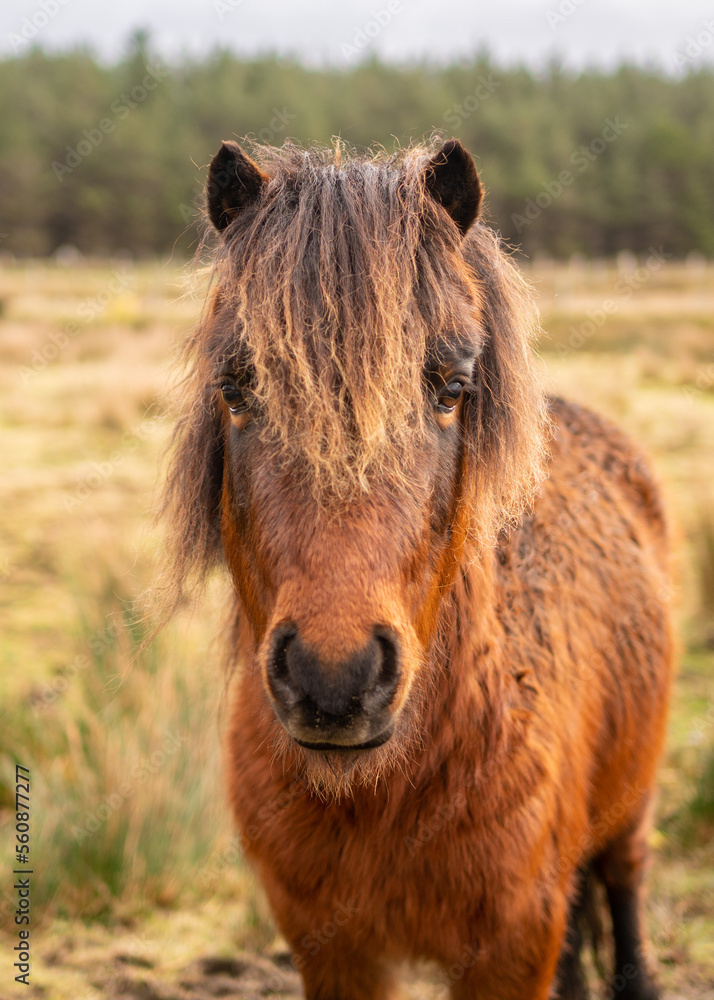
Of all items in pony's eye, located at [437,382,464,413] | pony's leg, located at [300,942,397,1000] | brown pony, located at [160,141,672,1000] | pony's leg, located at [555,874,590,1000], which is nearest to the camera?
brown pony, located at [160,141,672,1000]

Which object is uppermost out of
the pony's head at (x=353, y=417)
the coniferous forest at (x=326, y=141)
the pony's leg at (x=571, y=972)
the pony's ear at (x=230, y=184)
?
the coniferous forest at (x=326, y=141)

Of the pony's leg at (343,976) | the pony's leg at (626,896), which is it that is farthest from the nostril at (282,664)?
the pony's leg at (626,896)

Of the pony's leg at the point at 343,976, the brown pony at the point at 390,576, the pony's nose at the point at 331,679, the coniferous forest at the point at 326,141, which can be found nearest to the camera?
the pony's nose at the point at 331,679

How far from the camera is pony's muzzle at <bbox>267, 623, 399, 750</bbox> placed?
1.37 meters

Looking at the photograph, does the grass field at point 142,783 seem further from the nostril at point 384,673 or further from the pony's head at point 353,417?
the nostril at point 384,673

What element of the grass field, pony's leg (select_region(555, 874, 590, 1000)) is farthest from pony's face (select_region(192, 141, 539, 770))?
pony's leg (select_region(555, 874, 590, 1000))

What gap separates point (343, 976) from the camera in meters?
2.29

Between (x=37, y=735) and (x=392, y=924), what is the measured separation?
2.72 m

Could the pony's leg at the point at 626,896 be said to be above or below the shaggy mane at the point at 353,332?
below

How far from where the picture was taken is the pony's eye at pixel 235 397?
177 centimetres

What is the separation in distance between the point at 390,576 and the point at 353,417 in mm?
349

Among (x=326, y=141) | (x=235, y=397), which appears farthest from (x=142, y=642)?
(x=326, y=141)

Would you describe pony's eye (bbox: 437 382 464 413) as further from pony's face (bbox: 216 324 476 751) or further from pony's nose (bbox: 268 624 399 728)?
pony's nose (bbox: 268 624 399 728)

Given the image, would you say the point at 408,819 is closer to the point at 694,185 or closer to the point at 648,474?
the point at 648,474
